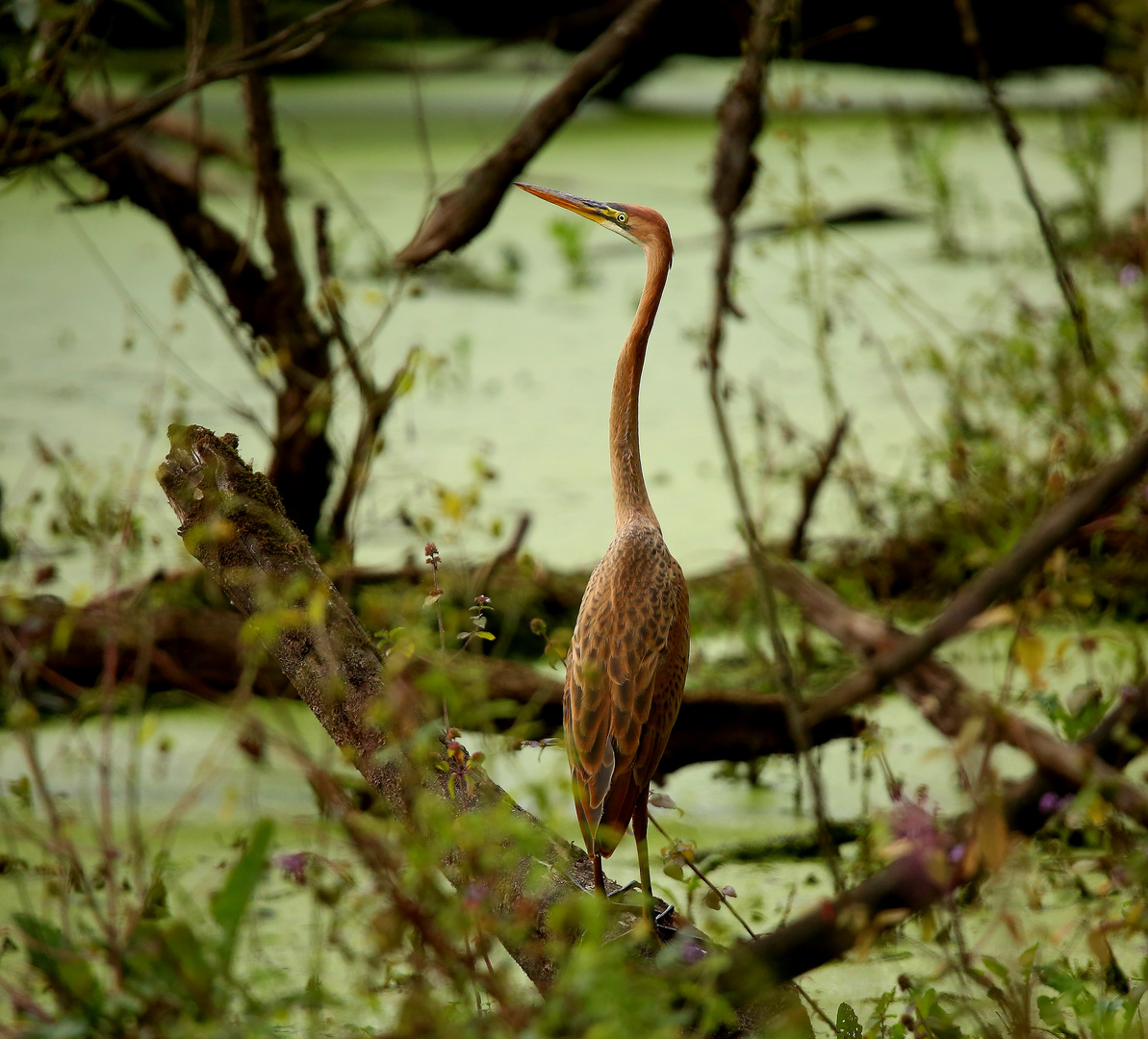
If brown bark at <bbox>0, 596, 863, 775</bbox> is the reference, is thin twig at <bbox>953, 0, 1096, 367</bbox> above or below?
above

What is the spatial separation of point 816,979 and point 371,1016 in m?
0.56

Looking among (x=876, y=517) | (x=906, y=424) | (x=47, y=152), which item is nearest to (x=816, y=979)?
(x=876, y=517)

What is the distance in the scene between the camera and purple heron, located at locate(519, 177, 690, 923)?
4.15ft

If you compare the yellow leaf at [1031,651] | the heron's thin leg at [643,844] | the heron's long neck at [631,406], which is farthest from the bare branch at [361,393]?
the yellow leaf at [1031,651]

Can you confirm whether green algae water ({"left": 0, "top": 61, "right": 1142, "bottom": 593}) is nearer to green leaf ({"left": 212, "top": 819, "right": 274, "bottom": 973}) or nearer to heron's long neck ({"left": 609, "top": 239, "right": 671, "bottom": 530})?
heron's long neck ({"left": 609, "top": 239, "right": 671, "bottom": 530})

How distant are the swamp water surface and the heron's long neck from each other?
34cm

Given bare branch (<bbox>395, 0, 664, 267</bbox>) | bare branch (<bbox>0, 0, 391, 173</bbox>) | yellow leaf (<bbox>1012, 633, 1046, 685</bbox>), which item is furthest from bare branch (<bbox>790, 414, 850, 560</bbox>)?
yellow leaf (<bbox>1012, 633, 1046, 685</bbox>)

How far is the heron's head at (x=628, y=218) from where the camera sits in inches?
55.9

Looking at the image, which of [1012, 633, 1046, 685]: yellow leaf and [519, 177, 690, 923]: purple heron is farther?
[519, 177, 690, 923]: purple heron

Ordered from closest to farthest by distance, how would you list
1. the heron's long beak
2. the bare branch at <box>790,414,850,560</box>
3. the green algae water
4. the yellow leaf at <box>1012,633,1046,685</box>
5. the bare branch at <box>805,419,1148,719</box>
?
the bare branch at <box>805,419,1148,719</box>
the yellow leaf at <box>1012,633,1046,685</box>
the heron's long beak
the bare branch at <box>790,414,850,560</box>
the green algae water

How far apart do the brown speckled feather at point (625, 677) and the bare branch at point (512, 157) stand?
0.54m

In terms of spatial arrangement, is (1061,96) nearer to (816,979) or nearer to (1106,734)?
(816,979)

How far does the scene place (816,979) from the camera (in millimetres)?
1623

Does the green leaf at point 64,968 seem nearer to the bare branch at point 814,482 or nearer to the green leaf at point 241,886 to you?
the green leaf at point 241,886
